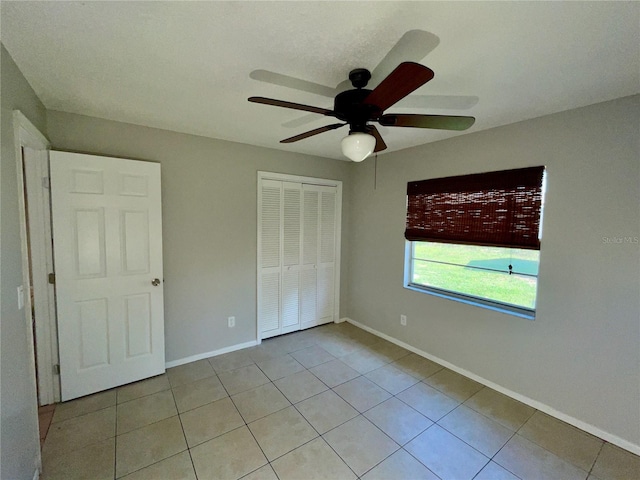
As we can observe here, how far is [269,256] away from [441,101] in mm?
2382

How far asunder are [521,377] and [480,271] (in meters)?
0.95

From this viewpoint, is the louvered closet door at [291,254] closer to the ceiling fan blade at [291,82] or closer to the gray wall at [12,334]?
the ceiling fan blade at [291,82]

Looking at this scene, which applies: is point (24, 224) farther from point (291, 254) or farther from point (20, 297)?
point (291, 254)

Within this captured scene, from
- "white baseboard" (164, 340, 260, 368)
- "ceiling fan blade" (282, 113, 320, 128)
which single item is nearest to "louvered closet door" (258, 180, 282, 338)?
"white baseboard" (164, 340, 260, 368)

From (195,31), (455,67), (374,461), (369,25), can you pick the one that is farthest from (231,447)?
(455,67)

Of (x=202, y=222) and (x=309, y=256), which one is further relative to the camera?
(x=309, y=256)

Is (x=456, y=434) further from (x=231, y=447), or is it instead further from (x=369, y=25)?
(x=369, y=25)

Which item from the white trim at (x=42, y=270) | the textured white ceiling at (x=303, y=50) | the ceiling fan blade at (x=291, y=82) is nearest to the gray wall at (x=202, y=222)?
the white trim at (x=42, y=270)

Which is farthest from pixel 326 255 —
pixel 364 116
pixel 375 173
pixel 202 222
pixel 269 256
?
pixel 364 116

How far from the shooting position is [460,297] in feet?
9.30

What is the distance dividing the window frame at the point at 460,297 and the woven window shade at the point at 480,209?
301 mm

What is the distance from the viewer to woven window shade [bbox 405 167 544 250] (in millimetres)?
2266

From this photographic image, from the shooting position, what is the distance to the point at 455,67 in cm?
154

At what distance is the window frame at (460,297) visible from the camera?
2.38 meters
